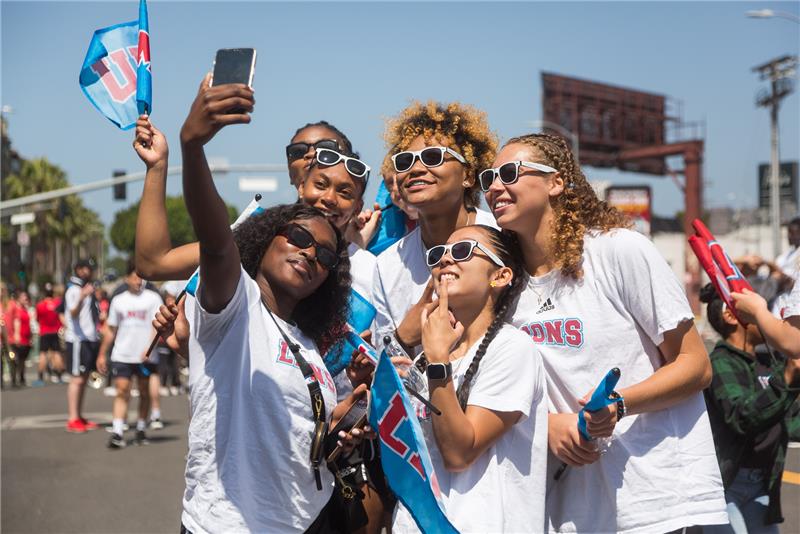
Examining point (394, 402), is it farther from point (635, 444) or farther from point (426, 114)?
point (426, 114)

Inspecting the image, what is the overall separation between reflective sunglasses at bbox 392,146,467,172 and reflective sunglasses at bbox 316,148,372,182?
48 cm

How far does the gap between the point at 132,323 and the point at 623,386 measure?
8692mm

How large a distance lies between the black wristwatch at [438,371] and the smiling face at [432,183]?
1085mm

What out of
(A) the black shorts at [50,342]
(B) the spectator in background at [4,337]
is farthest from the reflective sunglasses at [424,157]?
(A) the black shorts at [50,342]

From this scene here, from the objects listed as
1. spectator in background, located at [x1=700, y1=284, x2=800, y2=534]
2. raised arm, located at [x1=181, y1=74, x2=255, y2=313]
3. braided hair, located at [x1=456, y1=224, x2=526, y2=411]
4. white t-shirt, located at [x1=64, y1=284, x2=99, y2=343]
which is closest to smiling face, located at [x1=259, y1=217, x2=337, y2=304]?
raised arm, located at [x1=181, y1=74, x2=255, y2=313]

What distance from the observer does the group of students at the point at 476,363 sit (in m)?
2.67

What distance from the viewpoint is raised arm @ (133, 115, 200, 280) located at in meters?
2.68

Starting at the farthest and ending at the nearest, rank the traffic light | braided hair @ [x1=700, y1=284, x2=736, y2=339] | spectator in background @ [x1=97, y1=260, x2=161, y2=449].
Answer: the traffic light → spectator in background @ [x1=97, y1=260, x2=161, y2=449] → braided hair @ [x1=700, y1=284, x2=736, y2=339]

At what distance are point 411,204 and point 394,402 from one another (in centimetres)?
126

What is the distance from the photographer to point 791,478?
23.9ft

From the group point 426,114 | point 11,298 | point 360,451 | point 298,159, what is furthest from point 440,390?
point 11,298

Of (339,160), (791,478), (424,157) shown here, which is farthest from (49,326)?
(424,157)

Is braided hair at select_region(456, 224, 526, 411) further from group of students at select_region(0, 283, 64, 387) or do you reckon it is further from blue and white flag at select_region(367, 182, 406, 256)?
group of students at select_region(0, 283, 64, 387)

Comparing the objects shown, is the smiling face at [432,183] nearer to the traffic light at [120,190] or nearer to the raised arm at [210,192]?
the raised arm at [210,192]
